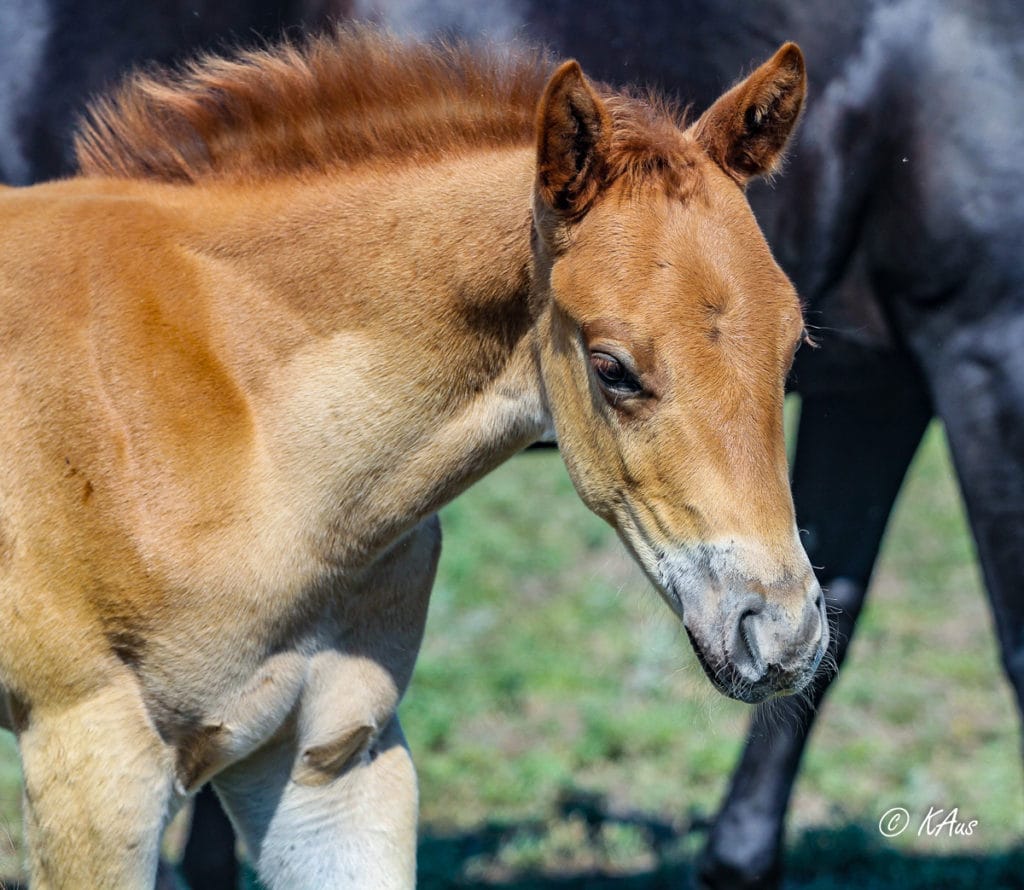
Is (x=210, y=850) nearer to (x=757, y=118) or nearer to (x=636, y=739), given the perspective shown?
(x=636, y=739)

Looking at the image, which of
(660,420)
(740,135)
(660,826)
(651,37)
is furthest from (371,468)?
(660,826)

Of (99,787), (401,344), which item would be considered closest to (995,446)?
(401,344)

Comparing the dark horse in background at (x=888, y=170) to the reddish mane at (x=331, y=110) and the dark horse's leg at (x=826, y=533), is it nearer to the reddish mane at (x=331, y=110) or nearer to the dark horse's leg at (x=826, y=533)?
the dark horse's leg at (x=826, y=533)

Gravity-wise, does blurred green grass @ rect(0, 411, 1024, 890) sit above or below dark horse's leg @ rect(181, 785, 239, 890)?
below

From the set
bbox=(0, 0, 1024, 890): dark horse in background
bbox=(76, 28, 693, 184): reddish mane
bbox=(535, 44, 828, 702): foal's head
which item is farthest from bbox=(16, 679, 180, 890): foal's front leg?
bbox=(0, 0, 1024, 890): dark horse in background

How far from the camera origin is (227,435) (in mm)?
2725

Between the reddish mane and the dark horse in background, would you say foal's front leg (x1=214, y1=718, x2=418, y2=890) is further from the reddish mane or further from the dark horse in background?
the reddish mane

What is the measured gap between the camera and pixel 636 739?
527 cm

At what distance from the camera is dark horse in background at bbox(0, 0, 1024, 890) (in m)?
3.50

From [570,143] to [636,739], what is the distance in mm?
3220

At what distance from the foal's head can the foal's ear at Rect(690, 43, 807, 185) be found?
1.9 inches

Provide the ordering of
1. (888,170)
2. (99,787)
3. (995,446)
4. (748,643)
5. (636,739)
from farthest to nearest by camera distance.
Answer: (636,739)
(888,170)
(995,446)
(99,787)
(748,643)

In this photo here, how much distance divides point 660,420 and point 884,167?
154 cm

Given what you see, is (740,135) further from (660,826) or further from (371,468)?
(660,826)
